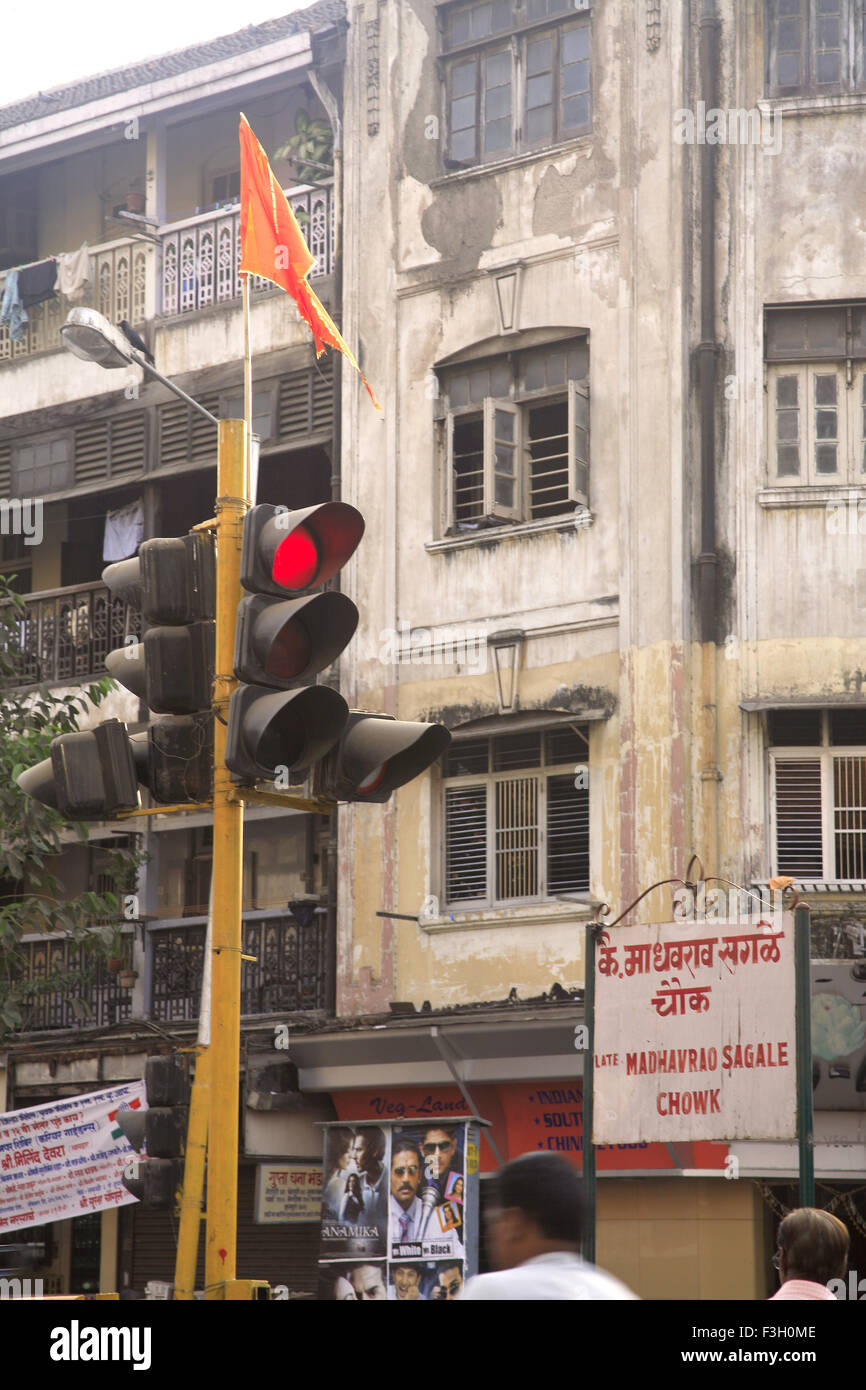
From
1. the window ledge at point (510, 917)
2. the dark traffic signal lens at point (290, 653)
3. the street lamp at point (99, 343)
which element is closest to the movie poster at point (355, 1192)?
the window ledge at point (510, 917)

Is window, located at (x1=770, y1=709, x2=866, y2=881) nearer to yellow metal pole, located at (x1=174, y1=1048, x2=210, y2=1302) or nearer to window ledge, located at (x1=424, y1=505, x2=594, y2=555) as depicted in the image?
window ledge, located at (x1=424, y1=505, x2=594, y2=555)

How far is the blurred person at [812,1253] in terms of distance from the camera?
5340 millimetres

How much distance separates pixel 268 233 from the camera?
14727 mm

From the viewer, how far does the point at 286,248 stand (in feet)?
49.4

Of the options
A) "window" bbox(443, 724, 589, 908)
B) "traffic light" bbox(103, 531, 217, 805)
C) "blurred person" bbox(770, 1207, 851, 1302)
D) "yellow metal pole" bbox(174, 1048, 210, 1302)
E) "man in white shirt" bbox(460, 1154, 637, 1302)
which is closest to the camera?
"man in white shirt" bbox(460, 1154, 637, 1302)

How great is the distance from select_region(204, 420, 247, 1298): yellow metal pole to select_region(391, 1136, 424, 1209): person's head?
6.41 m

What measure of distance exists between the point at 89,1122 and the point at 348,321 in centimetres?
762

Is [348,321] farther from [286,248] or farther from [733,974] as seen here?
[733,974]

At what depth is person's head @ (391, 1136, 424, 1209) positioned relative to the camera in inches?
532

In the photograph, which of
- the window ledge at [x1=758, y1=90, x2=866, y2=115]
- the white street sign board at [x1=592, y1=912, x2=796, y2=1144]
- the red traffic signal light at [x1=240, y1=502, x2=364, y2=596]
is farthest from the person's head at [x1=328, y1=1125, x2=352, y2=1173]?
the window ledge at [x1=758, y1=90, x2=866, y2=115]

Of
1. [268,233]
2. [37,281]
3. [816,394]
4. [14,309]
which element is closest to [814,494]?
[816,394]

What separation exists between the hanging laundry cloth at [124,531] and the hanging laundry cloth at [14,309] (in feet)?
7.86

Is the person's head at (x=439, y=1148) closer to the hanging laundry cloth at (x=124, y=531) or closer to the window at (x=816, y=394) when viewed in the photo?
the window at (x=816, y=394)
